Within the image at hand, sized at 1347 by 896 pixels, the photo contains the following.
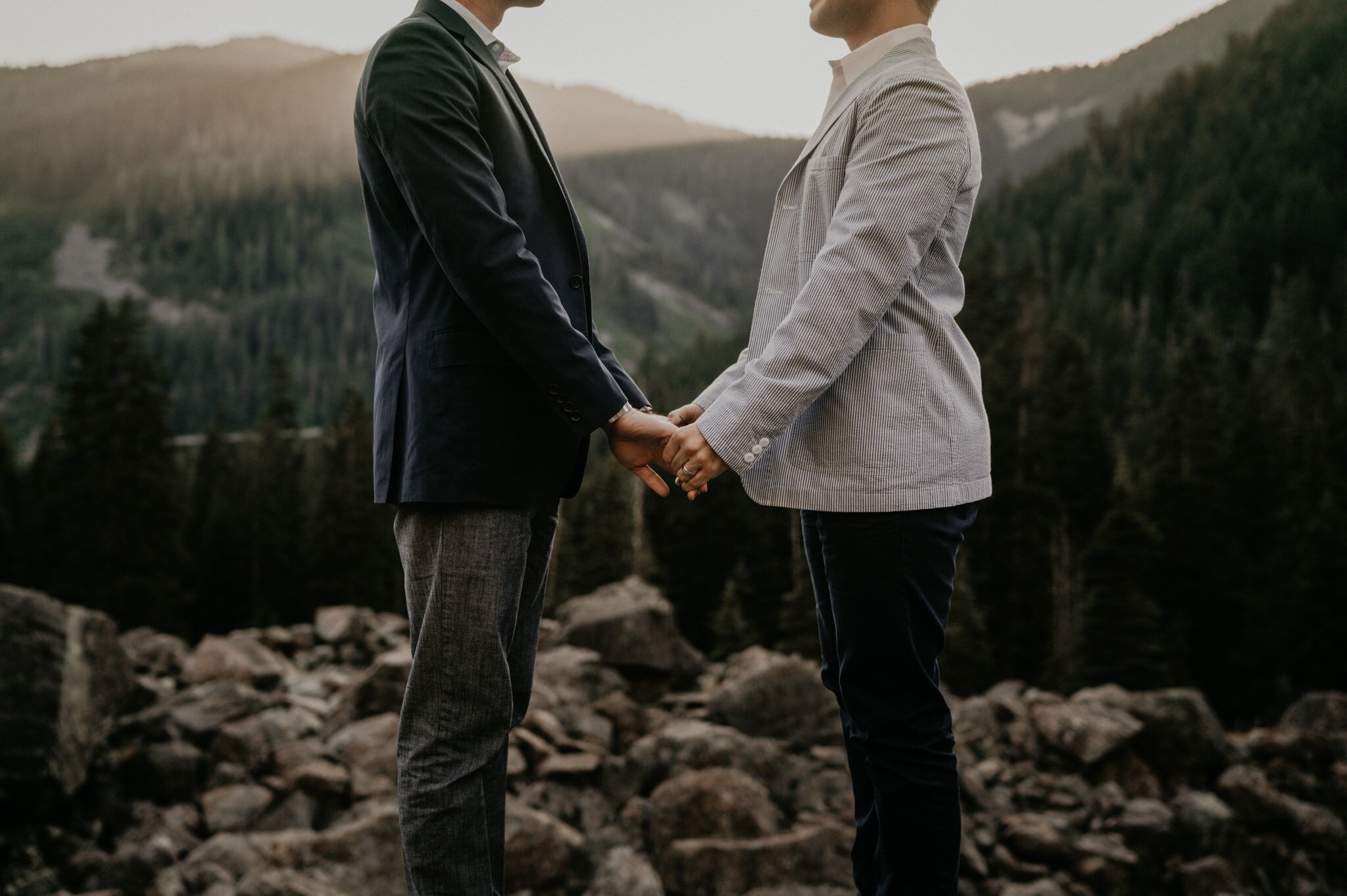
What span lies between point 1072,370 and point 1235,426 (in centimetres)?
734

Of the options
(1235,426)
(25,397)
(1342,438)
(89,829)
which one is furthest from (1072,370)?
(25,397)

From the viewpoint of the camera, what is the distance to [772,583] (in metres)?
40.5

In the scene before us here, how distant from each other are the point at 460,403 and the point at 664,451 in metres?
0.49

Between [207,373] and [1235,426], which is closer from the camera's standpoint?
[1235,426]

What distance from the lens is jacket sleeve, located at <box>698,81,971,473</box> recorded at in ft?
7.39

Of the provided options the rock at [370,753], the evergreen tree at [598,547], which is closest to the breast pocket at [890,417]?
the rock at [370,753]

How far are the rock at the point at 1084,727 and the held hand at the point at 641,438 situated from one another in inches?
288

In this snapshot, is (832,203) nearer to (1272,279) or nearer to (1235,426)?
(1235,426)

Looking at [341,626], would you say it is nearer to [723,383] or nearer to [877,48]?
[723,383]

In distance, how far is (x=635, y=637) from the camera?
378 inches

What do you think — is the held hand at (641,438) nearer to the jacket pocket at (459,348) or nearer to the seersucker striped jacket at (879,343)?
the seersucker striped jacket at (879,343)

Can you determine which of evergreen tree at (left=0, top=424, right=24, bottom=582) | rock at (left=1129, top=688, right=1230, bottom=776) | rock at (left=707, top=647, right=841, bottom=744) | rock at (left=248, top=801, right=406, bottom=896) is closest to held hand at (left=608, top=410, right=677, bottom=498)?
rock at (left=248, top=801, right=406, bottom=896)

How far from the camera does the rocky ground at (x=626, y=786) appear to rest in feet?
16.2

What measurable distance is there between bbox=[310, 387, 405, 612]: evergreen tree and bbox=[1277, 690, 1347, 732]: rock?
35081mm
